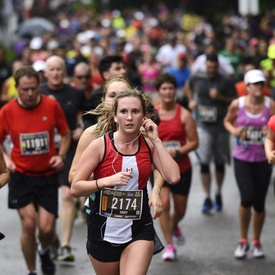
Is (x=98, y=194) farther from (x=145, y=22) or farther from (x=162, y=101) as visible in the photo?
(x=145, y=22)

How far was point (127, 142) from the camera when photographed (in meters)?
6.33

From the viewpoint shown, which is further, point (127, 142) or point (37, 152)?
point (37, 152)

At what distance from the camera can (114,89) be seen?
705 centimetres

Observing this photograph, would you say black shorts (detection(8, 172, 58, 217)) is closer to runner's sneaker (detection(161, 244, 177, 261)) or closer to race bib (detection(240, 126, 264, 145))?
runner's sneaker (detection(161, 244, 177, 261))

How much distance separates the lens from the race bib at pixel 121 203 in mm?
6277

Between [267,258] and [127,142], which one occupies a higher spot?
[127,142]

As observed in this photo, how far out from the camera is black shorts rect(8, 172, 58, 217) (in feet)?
27.8

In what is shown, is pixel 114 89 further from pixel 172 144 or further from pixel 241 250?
pixel 241 250

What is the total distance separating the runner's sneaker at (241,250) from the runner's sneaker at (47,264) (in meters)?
1.89

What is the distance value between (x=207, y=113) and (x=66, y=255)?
11.6 feet

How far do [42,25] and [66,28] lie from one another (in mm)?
7234

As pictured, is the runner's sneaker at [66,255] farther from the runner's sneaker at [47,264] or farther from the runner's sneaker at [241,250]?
the runner's sneaker at [241,250]

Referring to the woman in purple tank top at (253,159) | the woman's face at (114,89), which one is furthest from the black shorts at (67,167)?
the woman's face at (114,89)

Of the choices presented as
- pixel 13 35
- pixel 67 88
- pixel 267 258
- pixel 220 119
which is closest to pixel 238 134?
pixel 267 258
